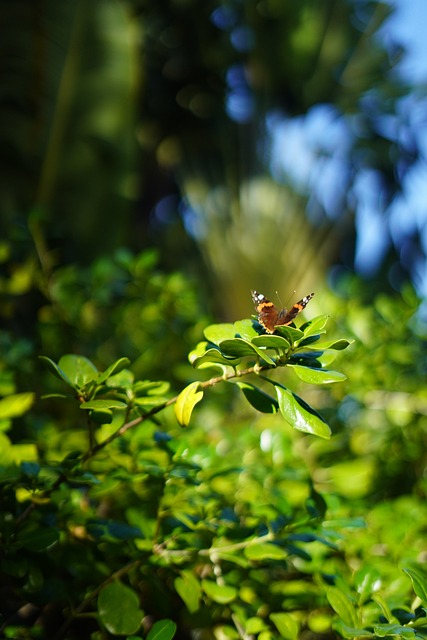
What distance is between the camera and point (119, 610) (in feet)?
1.81

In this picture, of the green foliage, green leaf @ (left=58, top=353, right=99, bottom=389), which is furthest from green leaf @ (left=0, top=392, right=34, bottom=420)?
green leaf @ (left=58, top=353, right=99, bottom=389)

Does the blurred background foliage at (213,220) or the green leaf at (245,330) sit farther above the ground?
the blurred background foliage at (213,220)

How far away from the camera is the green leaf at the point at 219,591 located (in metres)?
0.63

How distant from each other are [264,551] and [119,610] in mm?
150

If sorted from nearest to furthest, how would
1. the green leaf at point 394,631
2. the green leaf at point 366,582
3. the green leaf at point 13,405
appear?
the green leaf at point 394,631
the green leaf at point 366,582
the green leaf at point 13,405

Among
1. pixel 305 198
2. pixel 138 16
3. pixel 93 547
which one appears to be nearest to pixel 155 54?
pixel 138 16

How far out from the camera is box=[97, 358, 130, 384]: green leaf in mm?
523

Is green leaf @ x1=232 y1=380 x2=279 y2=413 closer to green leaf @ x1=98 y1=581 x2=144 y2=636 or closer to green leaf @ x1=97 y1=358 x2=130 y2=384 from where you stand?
green leaf @ x1=97 y1=358 x2=130 y2=384

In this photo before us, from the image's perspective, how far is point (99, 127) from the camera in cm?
236

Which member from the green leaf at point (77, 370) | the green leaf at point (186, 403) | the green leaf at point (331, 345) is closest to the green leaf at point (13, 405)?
the green leaf at point (77, 370)

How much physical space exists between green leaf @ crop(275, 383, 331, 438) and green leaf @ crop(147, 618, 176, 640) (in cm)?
18

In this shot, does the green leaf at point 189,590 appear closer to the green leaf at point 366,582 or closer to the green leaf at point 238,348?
the green leaf at point 366,582

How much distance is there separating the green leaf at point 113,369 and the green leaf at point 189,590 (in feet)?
0.75

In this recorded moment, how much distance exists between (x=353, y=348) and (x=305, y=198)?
3.32 meters
